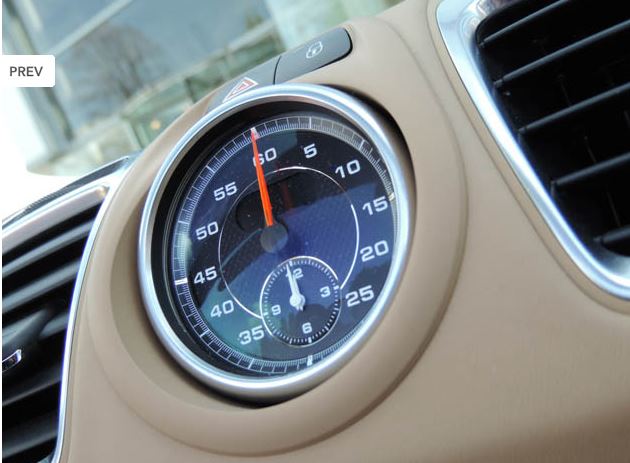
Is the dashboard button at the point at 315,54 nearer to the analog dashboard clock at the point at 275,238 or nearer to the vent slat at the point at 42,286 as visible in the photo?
the analog dashboard clock at the point at 275,238

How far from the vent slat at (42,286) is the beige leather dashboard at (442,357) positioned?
1.03 feet

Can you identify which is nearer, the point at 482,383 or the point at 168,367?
the point at 482,383

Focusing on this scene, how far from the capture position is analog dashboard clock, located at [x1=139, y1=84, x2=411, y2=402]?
109 centimetres

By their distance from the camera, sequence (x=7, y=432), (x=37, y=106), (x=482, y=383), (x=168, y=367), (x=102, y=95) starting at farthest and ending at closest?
(x=37, y=106) → (x=102, y=95) → (x=7, y=432) → (x=168, y=367) → (x=482, y=383)

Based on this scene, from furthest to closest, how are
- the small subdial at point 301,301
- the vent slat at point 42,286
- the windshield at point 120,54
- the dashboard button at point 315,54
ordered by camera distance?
1. the windshield at point 120,54
2. the vent slat at point 42,286
3. the dashboard button at point 315,54
4. the small subdial at point 301,301

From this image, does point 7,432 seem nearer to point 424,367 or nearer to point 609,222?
point 424,367

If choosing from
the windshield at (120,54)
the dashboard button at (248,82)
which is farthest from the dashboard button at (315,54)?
the windshield at (120,54)

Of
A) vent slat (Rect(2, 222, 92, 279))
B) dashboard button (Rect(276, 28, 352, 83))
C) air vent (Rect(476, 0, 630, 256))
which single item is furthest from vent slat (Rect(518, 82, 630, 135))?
vent slat (Rect(2, 222, 92, 279))

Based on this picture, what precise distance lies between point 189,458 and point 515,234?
1.94 ft

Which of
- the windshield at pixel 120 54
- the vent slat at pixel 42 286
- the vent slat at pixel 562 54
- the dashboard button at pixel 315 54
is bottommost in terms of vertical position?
the vent slat at pixel 562 54

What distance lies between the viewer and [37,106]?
8164 millimetres

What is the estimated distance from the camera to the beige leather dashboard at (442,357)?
0.89 meters

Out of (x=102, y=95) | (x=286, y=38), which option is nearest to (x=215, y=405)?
(x=286, y=38)

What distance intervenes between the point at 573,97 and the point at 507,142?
190 millimetres
